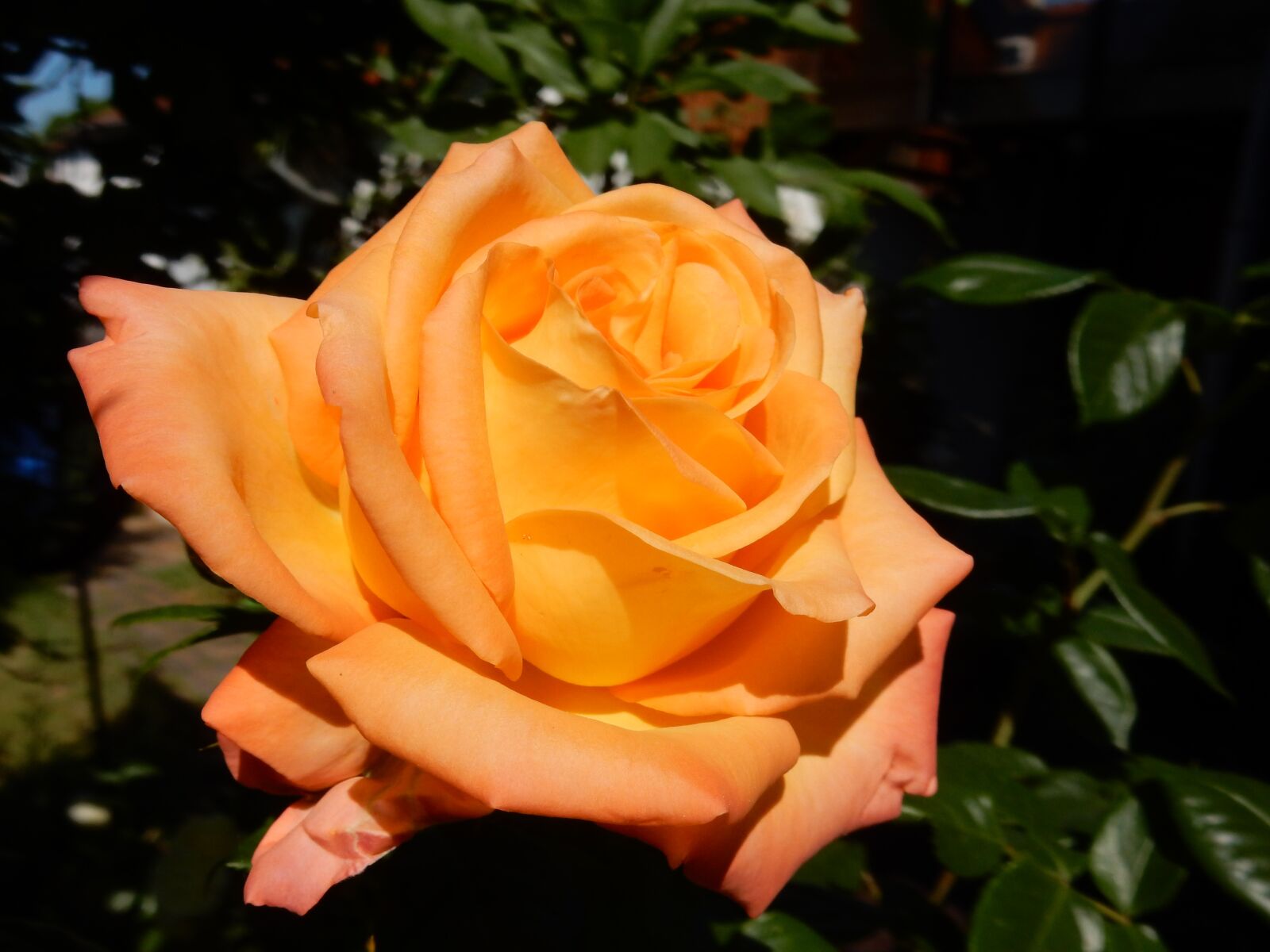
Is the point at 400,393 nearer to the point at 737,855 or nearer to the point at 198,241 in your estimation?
the point at 737,855

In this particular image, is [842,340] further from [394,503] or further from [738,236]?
[394,503]

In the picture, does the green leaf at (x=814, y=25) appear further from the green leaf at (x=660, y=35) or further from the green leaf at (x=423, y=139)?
the green leaf at (x=423, y=139)

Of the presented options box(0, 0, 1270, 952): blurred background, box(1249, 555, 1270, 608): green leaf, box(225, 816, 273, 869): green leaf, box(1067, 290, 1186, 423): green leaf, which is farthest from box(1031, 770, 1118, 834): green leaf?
box(225, 816, 273, 869): green leaf

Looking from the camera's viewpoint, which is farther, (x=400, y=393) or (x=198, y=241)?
(x=198, y=241)

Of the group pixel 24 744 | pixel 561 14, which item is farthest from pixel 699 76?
pixel 24 744

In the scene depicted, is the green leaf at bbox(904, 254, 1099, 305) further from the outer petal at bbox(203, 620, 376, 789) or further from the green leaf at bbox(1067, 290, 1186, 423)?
the outer petal at bbox(203, 620, 376, 789)

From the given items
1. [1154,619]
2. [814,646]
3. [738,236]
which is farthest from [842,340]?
[1154,619]
